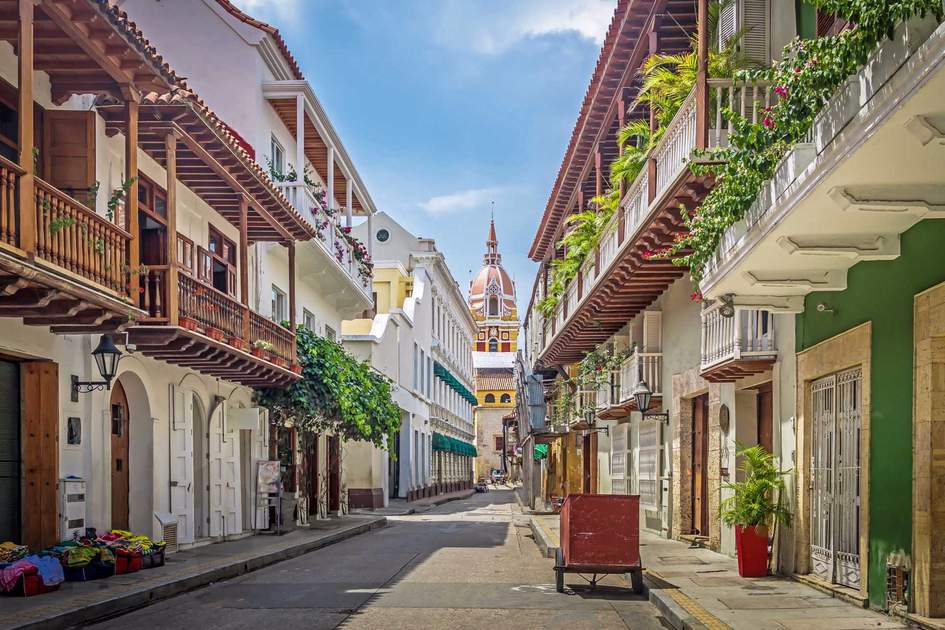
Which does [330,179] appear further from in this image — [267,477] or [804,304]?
[804,304]

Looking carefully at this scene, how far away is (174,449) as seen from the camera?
682 inches

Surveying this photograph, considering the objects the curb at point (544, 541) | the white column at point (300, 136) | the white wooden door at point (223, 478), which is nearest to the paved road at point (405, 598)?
the curb at point (544, 541)

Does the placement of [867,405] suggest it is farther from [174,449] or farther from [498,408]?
[498,408]

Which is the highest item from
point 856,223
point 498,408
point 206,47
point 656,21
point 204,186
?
point 206,47

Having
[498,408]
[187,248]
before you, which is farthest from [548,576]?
[498,408]

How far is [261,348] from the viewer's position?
60.7ft

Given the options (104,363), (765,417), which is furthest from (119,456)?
(765,417)

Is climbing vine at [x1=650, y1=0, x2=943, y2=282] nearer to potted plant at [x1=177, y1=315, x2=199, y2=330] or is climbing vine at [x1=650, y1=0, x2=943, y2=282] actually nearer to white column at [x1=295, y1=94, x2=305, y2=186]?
potted plant at [x1=177, y1=315, x2=199, y2=330]

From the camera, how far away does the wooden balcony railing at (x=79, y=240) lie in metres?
10.3

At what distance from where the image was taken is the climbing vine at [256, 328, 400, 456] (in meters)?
22.4

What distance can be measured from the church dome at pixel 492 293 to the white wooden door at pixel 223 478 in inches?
4161

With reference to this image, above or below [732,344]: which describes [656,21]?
above

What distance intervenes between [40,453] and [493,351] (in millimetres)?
112014

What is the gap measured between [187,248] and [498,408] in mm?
95057
